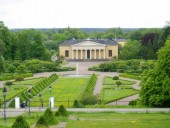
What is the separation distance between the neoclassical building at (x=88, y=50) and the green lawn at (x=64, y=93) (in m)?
59.2

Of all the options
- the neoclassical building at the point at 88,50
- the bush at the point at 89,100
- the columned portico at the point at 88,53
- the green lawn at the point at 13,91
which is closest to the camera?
the bush at the point at 89,100

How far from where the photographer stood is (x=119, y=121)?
30.0 metres

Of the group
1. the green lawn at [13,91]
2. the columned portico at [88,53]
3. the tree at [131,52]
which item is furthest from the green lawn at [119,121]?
the columned portico at [88,53]

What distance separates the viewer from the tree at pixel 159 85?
37812mm

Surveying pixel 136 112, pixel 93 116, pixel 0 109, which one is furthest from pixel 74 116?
pixel 0 109

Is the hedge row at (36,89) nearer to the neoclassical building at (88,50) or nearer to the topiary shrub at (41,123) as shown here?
the topiary shrub at (41,123)

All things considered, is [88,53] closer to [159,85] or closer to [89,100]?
[89,100]

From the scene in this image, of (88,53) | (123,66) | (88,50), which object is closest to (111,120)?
(123,66)

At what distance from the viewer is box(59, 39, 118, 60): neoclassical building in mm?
127312

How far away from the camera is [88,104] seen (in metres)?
41.7

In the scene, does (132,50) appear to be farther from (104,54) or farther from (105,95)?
(105,95)

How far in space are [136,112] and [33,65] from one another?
5331cm

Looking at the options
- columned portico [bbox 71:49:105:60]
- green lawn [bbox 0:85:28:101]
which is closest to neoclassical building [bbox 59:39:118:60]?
columned portico [bbox 71:49:105:60]

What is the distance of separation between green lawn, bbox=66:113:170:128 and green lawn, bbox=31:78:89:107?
8.62m
